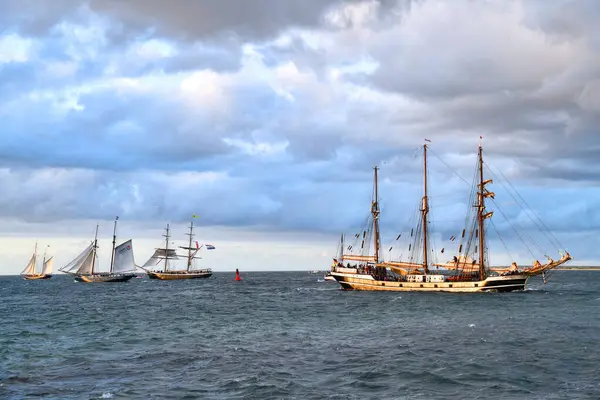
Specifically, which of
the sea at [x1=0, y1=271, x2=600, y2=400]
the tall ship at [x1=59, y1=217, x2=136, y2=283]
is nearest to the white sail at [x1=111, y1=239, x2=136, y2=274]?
the tall ship at [x1=59, y1=217, x2=136, y2=283]

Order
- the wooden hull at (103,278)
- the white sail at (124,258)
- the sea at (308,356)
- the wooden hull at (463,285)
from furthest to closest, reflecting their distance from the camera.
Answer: the wooden hull at (103,278) → the white sail at (124,258) → the wooden hull at (463,285) → the sea at (308,356)

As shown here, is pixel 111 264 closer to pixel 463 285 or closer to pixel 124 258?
pixel 124 258

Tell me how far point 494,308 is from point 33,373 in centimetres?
5583

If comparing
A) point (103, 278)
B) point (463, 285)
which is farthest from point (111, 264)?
point (463, 285)

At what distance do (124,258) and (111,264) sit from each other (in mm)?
8532

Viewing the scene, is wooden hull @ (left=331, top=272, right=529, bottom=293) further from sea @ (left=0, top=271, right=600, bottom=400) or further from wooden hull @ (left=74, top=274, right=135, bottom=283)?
wooden hull @ (left=74, top=274, right=135, bottom=283)

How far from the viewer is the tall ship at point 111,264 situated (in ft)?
614

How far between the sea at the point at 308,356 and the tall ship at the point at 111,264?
120 metres

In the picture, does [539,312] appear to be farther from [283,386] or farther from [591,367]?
[283,386]

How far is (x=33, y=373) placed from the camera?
1336 inches

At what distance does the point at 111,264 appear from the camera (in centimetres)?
19288

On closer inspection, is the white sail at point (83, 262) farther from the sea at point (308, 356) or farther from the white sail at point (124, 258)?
the sea at point (308, 356)

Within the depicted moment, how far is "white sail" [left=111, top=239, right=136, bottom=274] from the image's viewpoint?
18638cm

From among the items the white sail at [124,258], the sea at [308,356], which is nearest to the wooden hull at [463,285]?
the sea at [308,356]
